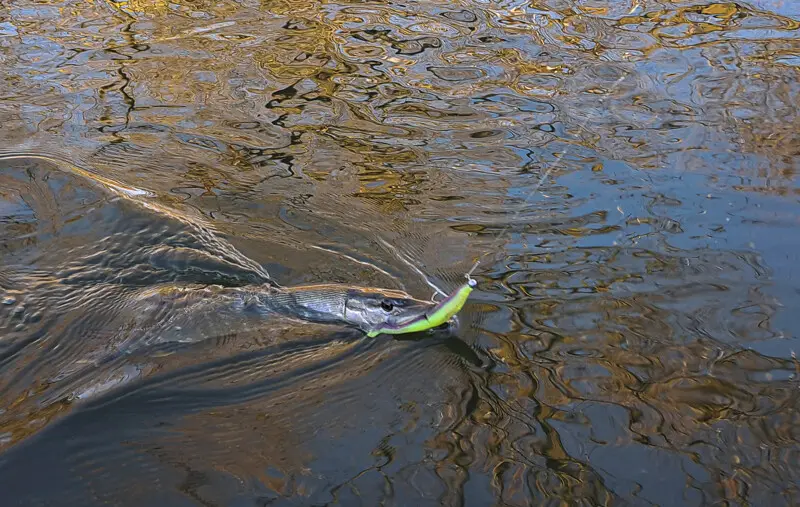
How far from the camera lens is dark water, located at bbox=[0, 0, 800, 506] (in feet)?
10.3

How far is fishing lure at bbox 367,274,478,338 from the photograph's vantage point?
3.46m

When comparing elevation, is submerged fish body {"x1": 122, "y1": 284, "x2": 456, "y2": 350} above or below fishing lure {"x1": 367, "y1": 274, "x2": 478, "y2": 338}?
below

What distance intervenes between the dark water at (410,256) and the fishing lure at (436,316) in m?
0.08

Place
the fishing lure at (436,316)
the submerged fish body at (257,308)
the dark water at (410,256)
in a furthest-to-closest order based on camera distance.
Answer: the submerged fish body at (257,308), the fishing lure at (436,316), the dark water at (410,256)

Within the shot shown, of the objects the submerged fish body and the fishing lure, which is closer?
the fishing lure

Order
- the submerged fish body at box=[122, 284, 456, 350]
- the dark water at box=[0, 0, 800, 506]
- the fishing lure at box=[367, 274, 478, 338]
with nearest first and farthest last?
the dark water at box=[0, 0, 800, 506] → the fishing lure at box=[367, 274, 478, 338] → the submerged fish body at box=[122, 284, 456, 350]

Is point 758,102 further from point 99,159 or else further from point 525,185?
point 99,159

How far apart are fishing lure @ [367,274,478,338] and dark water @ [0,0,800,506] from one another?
77mm

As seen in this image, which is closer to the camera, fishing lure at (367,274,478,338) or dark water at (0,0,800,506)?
dark water at (0,0,800,506)

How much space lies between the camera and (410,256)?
177 inches

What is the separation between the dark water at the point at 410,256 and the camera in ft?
10.3

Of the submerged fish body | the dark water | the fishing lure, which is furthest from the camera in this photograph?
the submerged fish body

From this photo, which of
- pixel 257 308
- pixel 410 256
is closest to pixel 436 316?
pixel 410 256

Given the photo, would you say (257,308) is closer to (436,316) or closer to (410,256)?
(410,256)
